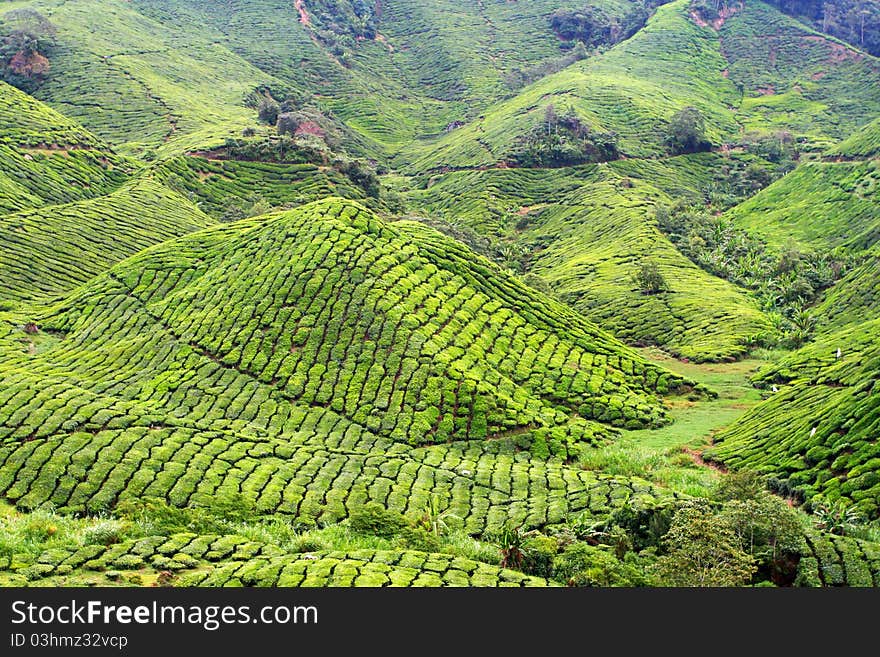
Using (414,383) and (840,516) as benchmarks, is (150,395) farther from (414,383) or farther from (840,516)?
(840,516)

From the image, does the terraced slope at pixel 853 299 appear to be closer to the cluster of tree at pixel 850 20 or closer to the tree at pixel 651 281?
the tree at pixel 651 281

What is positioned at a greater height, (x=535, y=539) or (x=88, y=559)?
(x=535, y=539)

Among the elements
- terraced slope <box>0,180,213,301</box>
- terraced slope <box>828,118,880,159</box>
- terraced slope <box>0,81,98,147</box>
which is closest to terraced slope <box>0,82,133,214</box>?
terraced slope <box>0,81,98,147</box>

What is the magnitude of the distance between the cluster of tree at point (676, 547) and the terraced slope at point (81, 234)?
57267 mm

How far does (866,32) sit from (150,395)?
20183cm

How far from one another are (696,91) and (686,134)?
115 ft

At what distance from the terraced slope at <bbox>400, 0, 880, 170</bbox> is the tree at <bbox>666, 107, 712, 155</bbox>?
2196 mm

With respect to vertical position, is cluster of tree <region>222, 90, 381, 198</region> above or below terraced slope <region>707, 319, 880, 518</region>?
above

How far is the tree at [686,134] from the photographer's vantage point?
133625 millimetres

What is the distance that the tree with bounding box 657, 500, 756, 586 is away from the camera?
26.7 meters

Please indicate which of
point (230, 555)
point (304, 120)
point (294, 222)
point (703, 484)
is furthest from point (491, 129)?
point (230, 555)

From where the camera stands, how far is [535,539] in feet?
104

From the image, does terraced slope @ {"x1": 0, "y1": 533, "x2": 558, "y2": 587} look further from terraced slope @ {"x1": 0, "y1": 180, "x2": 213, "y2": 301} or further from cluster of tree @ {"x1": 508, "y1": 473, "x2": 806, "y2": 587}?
terraced slope @ {"x1": 0, "y1": 180, "x2": 213, "y2": 301}

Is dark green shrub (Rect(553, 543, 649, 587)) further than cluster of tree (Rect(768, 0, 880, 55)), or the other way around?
cluster of tree (Rect(768, 0, 880, 55))
